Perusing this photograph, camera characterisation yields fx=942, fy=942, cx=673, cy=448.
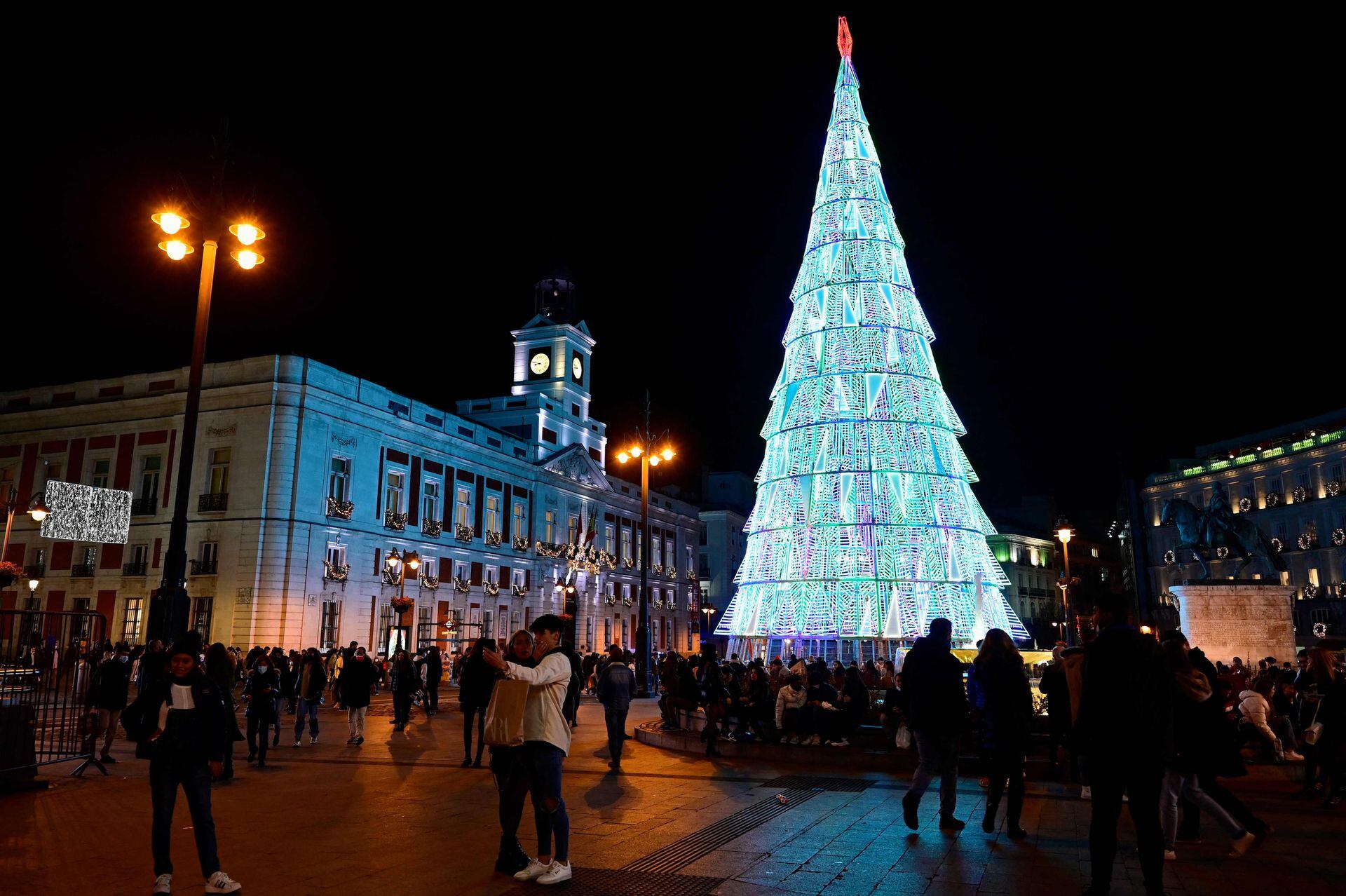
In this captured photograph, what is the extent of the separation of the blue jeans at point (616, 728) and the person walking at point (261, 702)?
4714mm

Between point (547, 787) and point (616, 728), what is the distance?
6.54 m

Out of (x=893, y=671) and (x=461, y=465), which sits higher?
(x=461, y=465)

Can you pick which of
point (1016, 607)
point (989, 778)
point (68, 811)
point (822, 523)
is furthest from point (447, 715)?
point (1016, 607)

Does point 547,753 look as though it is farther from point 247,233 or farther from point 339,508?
point 339,508

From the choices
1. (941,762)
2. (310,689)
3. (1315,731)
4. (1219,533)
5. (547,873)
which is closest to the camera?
(547,873)

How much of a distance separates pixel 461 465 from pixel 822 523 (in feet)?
91.8

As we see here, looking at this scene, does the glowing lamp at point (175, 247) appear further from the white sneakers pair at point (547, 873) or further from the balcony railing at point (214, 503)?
the balcony railing at point (214, 503)

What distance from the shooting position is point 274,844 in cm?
765

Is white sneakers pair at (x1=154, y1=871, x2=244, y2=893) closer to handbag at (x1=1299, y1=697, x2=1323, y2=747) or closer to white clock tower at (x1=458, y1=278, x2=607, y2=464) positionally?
handbag at (x1=1299, y1=697, x2=1323, y2=747)

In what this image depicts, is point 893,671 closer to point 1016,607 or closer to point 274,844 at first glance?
point 274,844

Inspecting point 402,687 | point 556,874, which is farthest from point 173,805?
point 402,687

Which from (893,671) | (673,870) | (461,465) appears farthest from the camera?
(461,465)

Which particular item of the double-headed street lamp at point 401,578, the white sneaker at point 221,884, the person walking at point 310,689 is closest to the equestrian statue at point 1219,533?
the person walking at point 310,689

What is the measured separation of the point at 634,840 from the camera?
25.7ft
